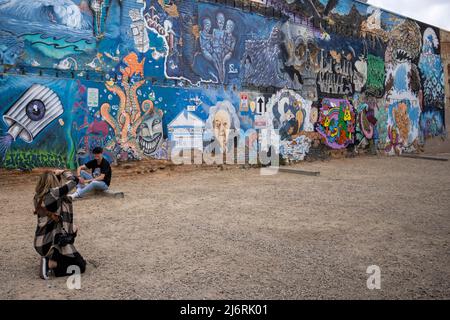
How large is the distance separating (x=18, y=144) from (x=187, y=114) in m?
4.54

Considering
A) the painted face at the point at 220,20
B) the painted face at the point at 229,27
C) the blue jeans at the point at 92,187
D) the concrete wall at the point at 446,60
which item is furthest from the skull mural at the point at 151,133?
the concrete wall at the point at 446,60

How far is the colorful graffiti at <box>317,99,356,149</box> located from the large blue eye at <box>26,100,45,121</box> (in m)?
9.88

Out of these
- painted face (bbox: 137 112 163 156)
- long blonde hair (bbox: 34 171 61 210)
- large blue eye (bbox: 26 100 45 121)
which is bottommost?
long blonde hair (bbox: 34 171 61 210)

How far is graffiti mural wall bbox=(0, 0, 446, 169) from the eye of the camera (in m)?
8.80

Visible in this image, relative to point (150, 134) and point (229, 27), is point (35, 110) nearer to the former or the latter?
point (150, 134)

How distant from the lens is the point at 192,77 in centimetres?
1136

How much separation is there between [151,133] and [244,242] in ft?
21.8

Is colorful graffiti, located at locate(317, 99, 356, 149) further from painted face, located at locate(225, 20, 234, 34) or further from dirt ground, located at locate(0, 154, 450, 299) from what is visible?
dirt ground, located at locate(0, 154, 450, 299)

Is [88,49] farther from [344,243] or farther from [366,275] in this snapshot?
[366,275]

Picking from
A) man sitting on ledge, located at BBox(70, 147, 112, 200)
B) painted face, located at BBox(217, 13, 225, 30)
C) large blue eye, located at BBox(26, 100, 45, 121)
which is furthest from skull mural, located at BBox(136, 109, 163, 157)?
painted face, located at BBox(217, 13, 225, 30)

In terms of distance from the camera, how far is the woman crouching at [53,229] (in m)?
3.51

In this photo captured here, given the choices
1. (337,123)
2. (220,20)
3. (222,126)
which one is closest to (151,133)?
(222,126)

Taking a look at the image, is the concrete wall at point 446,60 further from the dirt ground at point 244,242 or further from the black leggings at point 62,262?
the black leggings at point 62,262
